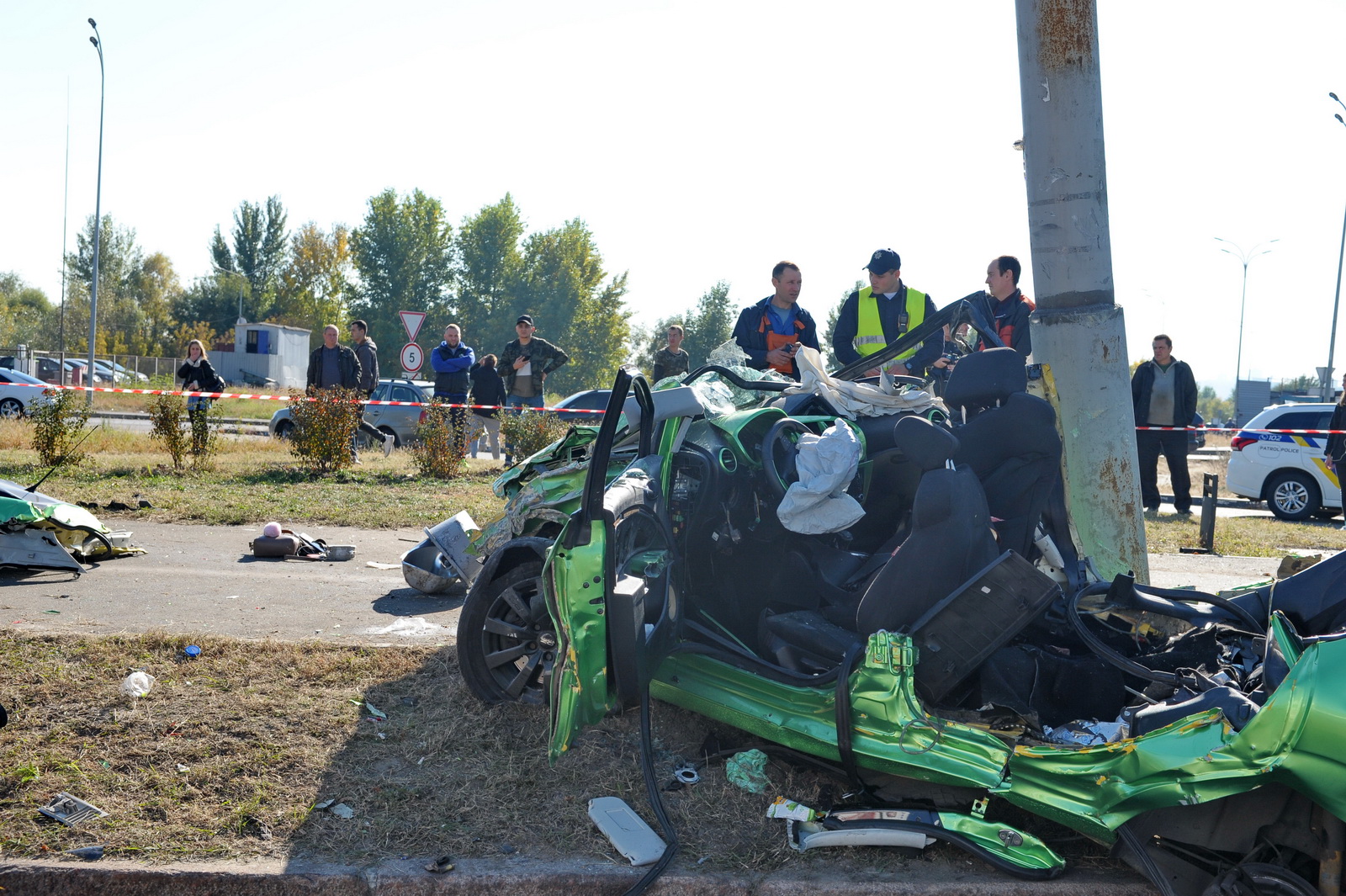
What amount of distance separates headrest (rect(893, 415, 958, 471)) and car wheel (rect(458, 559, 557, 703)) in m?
1.59

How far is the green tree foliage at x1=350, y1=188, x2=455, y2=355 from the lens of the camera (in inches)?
2788

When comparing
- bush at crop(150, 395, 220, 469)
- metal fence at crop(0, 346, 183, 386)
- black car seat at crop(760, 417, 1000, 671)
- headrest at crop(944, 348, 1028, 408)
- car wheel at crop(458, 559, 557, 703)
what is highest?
metal fence at crop(0, 346, 183, 386)

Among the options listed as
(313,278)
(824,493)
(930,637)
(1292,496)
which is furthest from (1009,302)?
(313,278)

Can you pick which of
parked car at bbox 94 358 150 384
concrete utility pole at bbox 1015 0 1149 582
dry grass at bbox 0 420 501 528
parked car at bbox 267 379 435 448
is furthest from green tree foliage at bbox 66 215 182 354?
concrete utility pole at bbox 1015 0 1149 582

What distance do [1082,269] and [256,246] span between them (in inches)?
3559

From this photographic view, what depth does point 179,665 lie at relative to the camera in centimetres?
464

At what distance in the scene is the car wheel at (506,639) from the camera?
4.18 metres

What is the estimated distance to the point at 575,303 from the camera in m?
71.7

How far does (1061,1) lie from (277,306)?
269 feet

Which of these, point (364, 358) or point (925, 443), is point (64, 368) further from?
point (925, 443)

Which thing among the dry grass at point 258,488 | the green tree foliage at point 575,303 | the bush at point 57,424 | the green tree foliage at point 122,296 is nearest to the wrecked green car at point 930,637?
the dry grass at point 258,488

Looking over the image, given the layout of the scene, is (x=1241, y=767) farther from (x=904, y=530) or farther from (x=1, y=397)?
(x=1, y=397)

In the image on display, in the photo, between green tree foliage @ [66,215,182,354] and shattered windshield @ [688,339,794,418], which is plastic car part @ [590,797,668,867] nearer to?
shattered windshield @ [688,339,794,418]

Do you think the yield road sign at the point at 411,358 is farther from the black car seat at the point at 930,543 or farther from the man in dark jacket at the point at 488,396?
the black car seat at the point at 930,543
